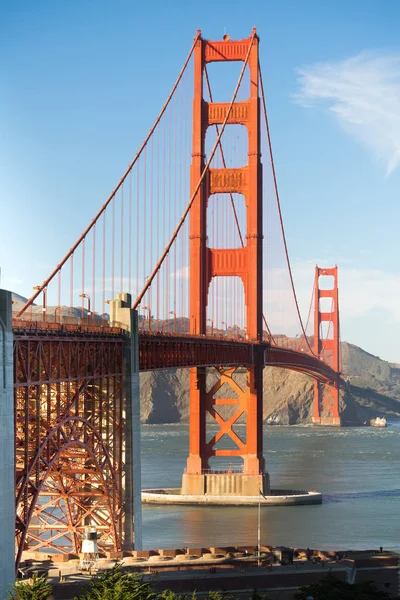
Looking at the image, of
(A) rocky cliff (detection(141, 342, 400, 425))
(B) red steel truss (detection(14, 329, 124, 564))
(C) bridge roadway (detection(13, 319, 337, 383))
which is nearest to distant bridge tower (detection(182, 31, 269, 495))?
(C) bridge roadway (detection(13, 319, 337, 383))

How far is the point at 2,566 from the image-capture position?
25688 mm

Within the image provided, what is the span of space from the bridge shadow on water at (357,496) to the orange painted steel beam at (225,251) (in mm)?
3813

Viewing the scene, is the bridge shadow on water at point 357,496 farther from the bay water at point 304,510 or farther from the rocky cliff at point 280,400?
the rocky cliff at point 280,400

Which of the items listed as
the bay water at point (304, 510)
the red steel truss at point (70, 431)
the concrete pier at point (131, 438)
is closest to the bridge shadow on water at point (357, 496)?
the bay water at point (304, 510)

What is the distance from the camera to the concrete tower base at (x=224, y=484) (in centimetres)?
5888

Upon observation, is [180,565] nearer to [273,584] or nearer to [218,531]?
[273,584]

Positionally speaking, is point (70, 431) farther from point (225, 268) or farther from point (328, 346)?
point (328, 346)

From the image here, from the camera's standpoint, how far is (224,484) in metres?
59.3

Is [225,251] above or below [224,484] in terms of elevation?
above

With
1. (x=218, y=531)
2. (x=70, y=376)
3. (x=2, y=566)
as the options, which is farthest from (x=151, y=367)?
(x=2, y=566)

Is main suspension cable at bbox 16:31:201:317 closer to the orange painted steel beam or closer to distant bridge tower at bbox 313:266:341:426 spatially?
the orange painted steel beam

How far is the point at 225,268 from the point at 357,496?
41.8 feet

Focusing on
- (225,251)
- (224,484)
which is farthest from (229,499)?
(225,251)

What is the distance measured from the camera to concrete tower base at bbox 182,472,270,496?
58875 millimetres
